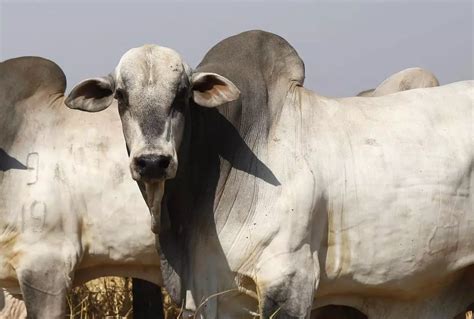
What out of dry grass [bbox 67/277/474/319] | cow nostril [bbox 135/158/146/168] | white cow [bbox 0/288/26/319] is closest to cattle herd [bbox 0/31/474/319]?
cow nostril [bbox 135/158/146/168]

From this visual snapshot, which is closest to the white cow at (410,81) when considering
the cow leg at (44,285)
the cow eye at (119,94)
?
the cow leg at (44,285)

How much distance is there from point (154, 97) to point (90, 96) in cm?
58

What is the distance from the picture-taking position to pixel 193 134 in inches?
258

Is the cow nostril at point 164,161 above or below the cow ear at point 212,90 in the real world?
below

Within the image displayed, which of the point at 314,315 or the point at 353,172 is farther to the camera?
the point at 314,315

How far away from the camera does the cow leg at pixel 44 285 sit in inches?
290

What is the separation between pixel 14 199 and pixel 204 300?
149 cm

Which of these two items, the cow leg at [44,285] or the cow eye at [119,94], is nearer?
the cow eye at [119,94]

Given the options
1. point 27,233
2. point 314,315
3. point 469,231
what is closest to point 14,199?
point 27,233

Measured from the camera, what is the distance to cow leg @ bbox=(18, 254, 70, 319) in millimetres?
7355

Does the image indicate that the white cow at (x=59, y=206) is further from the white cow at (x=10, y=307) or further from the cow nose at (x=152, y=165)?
the cow nose at (x=152, y=165)

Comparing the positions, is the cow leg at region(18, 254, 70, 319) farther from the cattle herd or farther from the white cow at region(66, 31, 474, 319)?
the white cow at region(66, 31, 474, 319)

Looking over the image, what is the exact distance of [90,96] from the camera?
6.54 meters

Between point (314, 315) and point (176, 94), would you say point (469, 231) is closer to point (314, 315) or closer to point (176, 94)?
point (314, 315)
